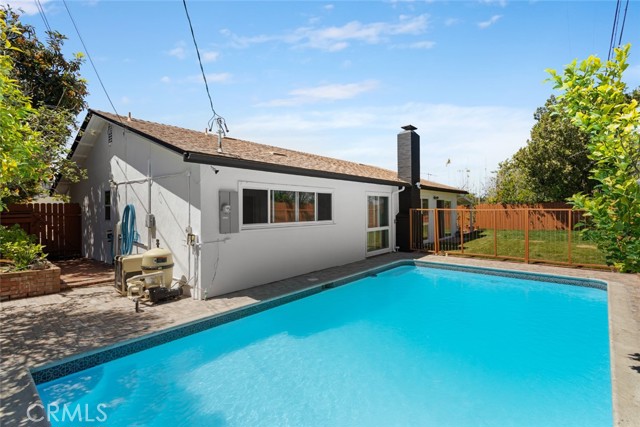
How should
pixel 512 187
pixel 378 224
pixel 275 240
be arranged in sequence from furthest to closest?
pixel 512 187 < pixel 378 224 < pixel 275 240

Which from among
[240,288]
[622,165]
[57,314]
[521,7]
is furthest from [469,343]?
[521,7]

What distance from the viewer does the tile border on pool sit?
4.61 m

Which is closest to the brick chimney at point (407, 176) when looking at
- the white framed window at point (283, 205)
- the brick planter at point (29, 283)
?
the white framed window at point (283, 205)

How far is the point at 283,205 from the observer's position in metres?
9.84

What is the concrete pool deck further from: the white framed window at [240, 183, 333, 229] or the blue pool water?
the white framed window at [240, 183, 333, 229]

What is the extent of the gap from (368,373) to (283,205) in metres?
5.88

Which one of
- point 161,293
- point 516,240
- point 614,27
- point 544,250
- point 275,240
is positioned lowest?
point 161,293

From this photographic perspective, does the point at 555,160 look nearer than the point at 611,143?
No

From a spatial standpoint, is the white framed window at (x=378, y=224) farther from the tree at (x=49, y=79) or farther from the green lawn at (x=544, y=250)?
the tree at (x=49, y=79)

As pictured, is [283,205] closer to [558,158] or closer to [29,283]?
[29,283]

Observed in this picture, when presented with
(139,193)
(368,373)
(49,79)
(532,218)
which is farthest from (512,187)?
(49,79)

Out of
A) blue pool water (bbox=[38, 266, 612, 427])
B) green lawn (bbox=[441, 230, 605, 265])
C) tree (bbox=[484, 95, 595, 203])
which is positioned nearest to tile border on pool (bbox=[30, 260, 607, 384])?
blue pool water (bbox=[38, 266, 612, 427])

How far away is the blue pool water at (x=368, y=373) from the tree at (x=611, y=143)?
2.14 m

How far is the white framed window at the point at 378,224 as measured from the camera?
46.2 feet
